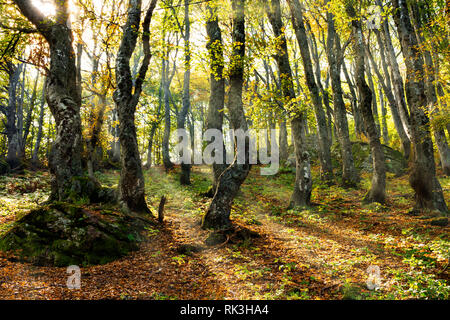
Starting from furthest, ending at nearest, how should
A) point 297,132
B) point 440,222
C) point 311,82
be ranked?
point 311,82
point 297,132
point 440,222

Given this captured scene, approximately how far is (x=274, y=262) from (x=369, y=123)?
26.0ft

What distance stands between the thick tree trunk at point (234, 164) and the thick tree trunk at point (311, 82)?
4566 mm

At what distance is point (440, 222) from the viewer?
7031 mm

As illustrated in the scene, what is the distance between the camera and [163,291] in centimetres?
427

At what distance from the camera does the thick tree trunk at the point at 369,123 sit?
33.1ft

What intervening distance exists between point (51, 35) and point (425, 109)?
12103 mm

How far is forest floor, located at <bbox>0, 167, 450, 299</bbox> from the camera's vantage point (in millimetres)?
4039

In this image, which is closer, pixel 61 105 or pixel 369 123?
pixel 61 105

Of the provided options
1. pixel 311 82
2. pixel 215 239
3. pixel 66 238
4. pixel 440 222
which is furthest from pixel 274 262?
pixel 311 82

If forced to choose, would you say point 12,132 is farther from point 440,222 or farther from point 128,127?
point 440,222
